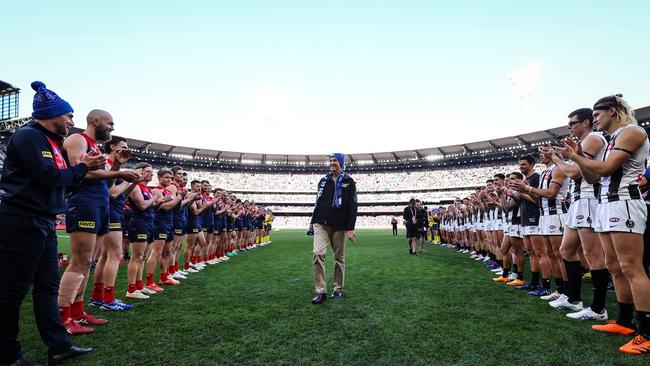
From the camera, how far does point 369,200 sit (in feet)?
217

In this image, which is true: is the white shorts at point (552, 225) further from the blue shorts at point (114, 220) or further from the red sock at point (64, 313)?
the red sock at point (64, 313)

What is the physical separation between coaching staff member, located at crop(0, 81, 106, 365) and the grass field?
569 millimetres

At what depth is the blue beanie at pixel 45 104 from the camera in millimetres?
3078

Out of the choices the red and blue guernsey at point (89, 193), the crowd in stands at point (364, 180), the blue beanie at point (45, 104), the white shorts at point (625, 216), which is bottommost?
the white shorts at point (625, 216)

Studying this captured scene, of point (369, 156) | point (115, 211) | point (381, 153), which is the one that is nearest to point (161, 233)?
point (115, 211)

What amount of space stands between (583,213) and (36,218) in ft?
18.9

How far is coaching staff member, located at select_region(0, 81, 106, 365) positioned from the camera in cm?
270

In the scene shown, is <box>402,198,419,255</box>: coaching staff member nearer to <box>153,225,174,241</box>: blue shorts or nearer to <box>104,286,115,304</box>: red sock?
<box>153,225,174,241</box>: blue shorts

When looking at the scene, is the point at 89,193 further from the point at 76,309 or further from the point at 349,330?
the point at 349,330

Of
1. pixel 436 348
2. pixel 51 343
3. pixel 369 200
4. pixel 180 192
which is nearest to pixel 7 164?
pixel 51 343

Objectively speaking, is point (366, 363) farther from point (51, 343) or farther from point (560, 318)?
point (560, 318)

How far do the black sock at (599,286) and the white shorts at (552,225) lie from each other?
135 centimetres

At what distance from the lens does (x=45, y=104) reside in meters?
3.10

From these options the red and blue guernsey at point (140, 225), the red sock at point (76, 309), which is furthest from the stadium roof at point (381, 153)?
the red sock at point (76, 309)
